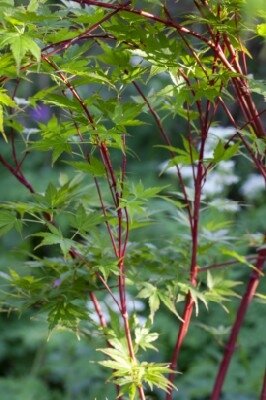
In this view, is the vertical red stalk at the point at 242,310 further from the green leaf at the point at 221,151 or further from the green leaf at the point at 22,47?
the green leaf at the point at 22,47

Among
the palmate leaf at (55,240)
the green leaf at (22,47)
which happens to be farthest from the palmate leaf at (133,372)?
the green leaf at (22,47)

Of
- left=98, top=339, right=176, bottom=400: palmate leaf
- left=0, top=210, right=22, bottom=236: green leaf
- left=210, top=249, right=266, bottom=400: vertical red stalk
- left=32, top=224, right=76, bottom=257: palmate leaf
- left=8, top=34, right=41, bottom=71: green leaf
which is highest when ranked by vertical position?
left=8, top=34, right=41, bottom=71: green leaf

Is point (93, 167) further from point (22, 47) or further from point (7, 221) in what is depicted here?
→ point (22, 47)

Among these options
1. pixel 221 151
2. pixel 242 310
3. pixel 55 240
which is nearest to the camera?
pixel 55 240

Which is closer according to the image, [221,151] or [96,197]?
[221,151]

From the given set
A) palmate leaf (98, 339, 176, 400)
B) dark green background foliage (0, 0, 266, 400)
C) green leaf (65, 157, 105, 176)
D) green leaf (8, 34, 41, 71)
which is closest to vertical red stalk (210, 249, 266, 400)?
dark green background foliage (0, 0, 266, 400)

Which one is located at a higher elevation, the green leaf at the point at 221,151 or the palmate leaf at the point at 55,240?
the green leaf at the point at 221,151

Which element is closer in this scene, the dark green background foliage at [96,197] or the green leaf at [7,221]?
the dark green background foliage at [96,197]

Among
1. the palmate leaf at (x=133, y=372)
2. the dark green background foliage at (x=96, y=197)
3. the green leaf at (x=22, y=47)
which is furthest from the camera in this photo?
the palmate leaf at (x=133, y=372)

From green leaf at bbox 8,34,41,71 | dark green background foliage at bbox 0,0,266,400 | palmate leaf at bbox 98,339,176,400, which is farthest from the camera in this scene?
Result: palmate leaf at bbox 98,339,176,400

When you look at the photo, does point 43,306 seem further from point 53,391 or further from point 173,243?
point 53,391

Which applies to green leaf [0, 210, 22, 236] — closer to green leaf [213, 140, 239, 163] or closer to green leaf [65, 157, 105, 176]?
green leaf [65, 157, 105, 176]

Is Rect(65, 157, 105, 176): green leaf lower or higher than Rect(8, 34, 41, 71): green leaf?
lower

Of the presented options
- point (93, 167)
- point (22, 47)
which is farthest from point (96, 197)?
point (22, 47)
